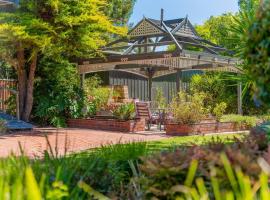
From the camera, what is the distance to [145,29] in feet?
62.0

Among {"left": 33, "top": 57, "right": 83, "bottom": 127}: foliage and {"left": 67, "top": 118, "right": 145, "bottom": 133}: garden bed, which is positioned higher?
{"left": 33, "top": 57, "right": 83, "bottom": 127}: foliage

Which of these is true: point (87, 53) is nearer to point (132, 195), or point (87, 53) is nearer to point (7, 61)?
point (7, 61)

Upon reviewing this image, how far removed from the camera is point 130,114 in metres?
16.2

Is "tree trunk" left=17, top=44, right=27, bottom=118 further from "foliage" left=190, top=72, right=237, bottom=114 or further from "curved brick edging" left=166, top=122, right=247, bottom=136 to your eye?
"foliage" left=190, top=72, right=237, bottom=114

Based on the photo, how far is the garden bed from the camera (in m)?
15.7

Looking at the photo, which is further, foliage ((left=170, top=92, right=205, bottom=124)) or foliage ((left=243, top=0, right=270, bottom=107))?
foliage ((left=170, top=92, right=205, bottom=124))

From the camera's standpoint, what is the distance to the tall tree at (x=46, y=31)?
15203 mm

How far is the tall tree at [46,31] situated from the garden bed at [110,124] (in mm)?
1698

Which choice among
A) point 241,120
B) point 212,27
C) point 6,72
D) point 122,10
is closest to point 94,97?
point 6,72

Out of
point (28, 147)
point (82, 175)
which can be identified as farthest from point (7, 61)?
point (82, 175)

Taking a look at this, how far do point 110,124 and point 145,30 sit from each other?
4444 millimetres

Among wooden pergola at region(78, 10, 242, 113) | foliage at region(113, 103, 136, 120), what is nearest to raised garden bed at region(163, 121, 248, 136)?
foliage at region(113, 103, 136, 120)

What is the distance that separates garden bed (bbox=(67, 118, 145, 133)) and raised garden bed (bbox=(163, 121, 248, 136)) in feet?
4.08

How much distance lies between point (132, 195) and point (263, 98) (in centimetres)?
141
